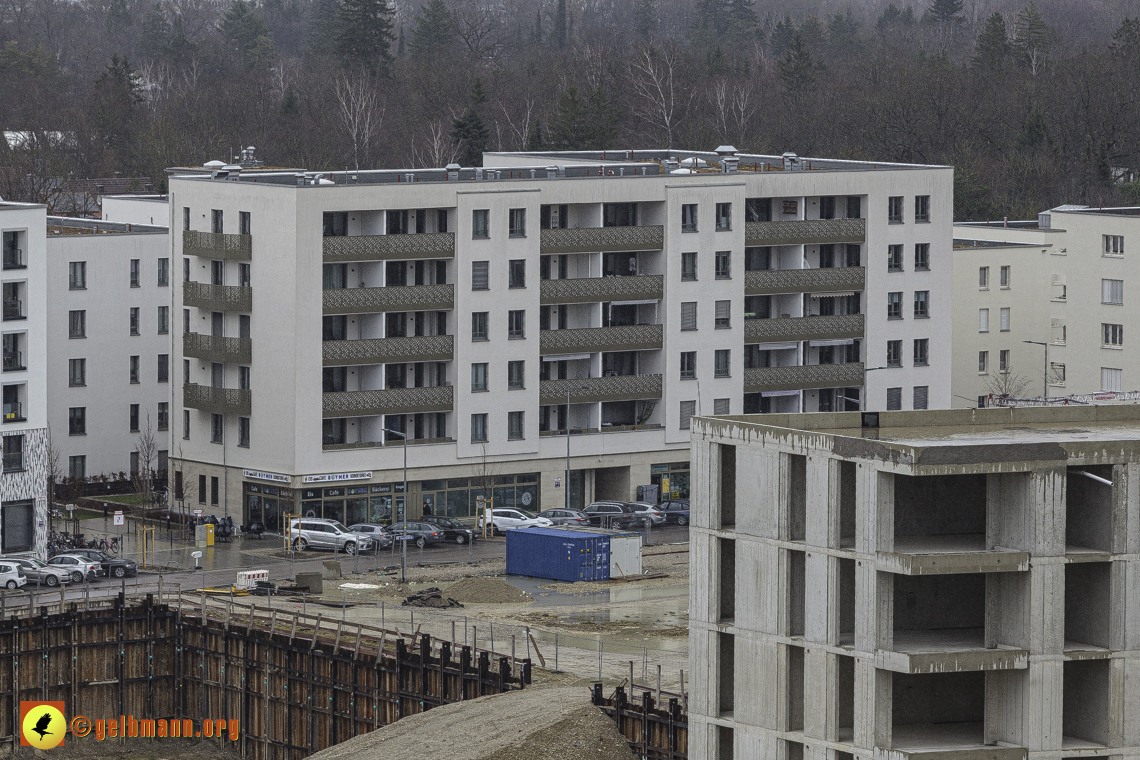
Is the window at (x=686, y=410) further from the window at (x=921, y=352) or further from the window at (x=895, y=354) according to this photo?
the window at (x=921, y=352)

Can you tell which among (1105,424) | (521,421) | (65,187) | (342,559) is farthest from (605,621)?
(65,187)

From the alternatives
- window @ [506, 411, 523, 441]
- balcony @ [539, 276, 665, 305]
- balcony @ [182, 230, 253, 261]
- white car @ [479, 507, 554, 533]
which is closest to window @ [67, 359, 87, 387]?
balcony @ [182, 230, 253, 261]

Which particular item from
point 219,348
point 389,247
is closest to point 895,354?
point 389,247

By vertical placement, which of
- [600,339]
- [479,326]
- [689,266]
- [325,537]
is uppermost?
[689,266]

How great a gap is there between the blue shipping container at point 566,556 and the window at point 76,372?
31.8 metres

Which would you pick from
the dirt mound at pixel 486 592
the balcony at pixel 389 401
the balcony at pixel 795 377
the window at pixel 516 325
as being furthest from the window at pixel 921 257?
the dirt mound at pixel 486 592

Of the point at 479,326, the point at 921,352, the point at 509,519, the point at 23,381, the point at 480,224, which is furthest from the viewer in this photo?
the point at 921,352

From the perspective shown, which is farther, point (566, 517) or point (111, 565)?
point (566, 517)

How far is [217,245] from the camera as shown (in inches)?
4405

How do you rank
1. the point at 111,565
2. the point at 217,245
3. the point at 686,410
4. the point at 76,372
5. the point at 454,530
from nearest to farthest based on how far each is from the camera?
the point at 111,565
the point at 454,530
the point at 217,245
the point at 686,410
the point at 76,372

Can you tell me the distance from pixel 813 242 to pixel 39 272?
41.9m

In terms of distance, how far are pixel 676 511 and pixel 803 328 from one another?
44.5 feet

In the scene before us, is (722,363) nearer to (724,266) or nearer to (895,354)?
(724,266)

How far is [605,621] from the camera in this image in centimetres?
8869
